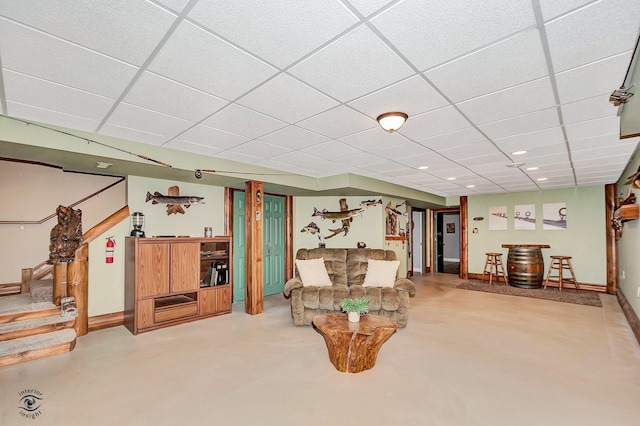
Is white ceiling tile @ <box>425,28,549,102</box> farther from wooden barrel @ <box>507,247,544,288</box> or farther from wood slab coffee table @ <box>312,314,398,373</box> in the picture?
wooden barrel @ <box>507,247,544,288</box>

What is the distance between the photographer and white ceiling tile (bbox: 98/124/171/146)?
310cm

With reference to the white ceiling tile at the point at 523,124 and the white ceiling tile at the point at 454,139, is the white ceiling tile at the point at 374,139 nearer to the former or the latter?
the white ceiling tile at the point at 454,139

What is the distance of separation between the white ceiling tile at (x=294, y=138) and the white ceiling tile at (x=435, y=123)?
92cm

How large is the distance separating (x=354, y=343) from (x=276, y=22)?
2572 mm

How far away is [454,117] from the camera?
2.79m

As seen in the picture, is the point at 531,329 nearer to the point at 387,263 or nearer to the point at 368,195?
the point at 387,263

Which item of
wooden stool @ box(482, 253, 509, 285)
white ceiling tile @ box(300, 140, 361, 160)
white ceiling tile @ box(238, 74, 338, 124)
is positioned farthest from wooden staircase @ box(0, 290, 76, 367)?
wooden stool @ box(482, 253, 509, 285)

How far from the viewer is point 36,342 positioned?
3.23 metres

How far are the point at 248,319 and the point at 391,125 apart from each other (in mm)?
3477

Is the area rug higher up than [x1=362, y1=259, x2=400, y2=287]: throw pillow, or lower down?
lower down

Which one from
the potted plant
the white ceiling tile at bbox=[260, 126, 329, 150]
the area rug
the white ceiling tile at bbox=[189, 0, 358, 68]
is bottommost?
the area rug

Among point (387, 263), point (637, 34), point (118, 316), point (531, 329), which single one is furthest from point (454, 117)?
point (118, 316)

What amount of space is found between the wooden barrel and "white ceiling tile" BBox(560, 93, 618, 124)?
4.77 metres

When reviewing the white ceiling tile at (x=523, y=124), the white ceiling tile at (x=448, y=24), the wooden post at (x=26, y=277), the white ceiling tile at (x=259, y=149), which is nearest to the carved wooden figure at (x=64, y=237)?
the wooden post at (x=26, y=277)
